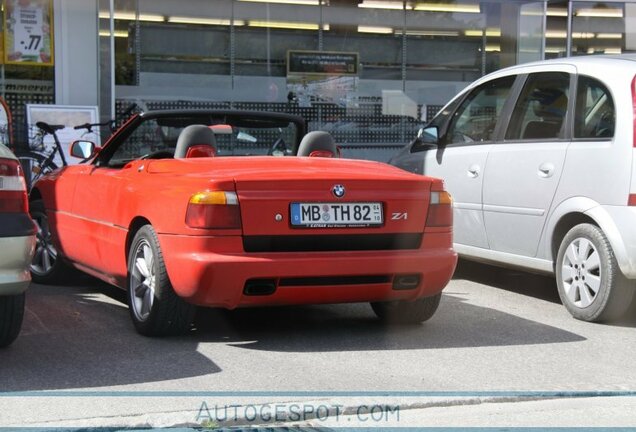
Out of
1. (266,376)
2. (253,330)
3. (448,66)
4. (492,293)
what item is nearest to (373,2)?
(448,66)

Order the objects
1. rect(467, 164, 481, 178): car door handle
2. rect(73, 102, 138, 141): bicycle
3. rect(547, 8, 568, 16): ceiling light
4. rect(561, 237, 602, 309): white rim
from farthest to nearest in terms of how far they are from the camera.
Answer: rect(547, 8, 568, 16): ceiling light
rect(73, 102, 138, 141): bicycle
rect(467, 164, 481, 178): car door handle
rect(561, 237, 602, 309): white rim

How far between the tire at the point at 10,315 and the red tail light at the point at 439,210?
7.63 ft

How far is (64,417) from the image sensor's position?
3920mm

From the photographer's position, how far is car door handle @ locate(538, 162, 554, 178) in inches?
255

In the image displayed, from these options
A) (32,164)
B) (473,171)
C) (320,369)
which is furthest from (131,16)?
(320,369)

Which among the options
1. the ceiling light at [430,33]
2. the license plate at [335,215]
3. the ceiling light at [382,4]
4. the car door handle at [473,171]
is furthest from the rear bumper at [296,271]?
the ceiling light at [430,33]

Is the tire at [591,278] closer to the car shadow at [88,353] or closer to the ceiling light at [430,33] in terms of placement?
the car shadow at [88,353]

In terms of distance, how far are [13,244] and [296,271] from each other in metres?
1.48

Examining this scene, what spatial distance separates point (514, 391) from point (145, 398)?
173 cm

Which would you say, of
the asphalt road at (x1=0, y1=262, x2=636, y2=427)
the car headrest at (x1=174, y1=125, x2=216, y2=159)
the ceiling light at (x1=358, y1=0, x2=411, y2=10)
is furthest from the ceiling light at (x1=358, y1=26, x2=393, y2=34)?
the car headrest at (x1=174, y1=125, x2=216, y2=159)

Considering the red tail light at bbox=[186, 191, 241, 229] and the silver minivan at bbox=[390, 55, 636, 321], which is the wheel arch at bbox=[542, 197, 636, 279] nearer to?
the silver minivan at bbox=[390, 55, 636, 321]

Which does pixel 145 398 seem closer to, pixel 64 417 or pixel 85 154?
pixel 64 417

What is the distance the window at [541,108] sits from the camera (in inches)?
263

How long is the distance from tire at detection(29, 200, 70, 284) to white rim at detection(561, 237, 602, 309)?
148 inches
